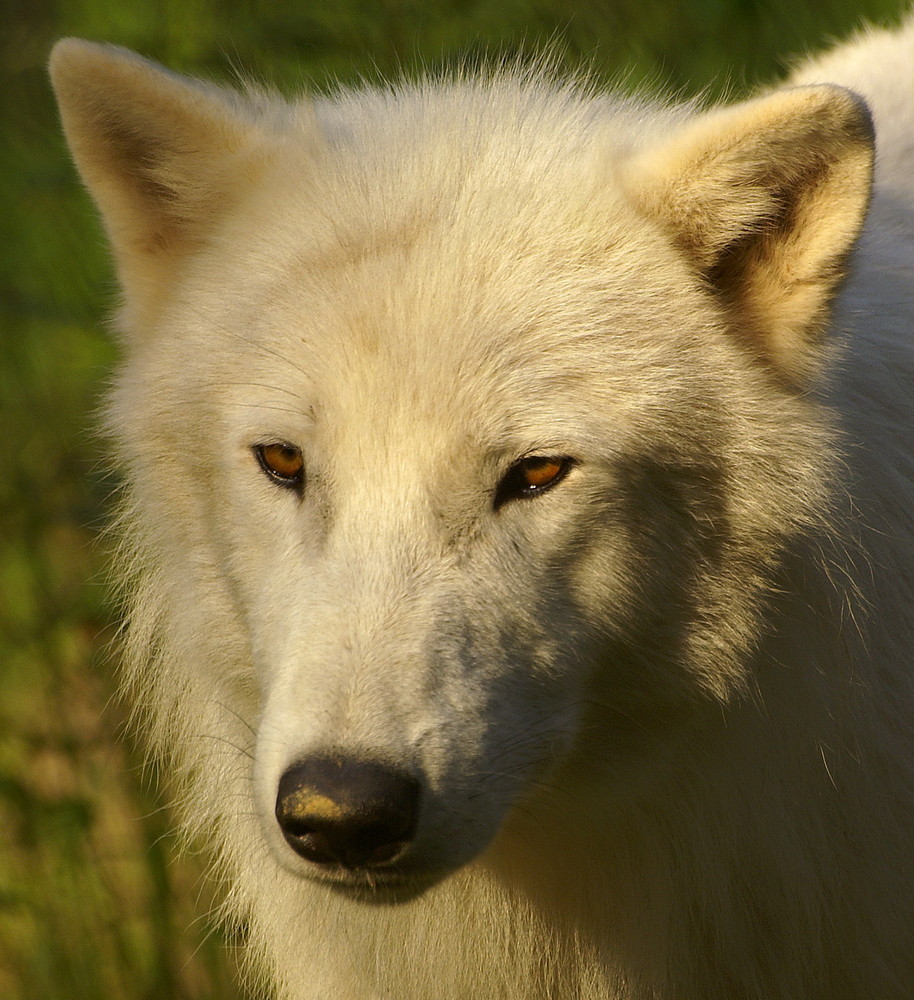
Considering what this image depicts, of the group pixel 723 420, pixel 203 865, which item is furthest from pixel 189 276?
pixel 203 865

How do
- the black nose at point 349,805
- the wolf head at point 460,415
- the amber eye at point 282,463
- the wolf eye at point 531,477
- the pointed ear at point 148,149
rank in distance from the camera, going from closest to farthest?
1. the black nose at point 349,805
2. the wolf head at point 460,415
3. the wolf eye at point 531,477
4. the amber eye at point 282,463
5. the pointed ear at point 148,149

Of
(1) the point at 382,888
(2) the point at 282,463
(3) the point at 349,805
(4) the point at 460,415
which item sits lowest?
(1) the point at 382,888

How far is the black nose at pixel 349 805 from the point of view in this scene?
7.20 feet

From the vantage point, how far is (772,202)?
8.70 ft

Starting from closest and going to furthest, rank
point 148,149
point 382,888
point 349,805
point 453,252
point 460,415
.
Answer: point 349,805, point 382,888, point 460,415, point 453,252, point 148,149

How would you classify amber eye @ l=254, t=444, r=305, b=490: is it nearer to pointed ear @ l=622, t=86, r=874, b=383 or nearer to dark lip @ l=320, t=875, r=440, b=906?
dark lip @ l=320, t=875, r=440, b=906

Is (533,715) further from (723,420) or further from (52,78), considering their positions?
(52,78)

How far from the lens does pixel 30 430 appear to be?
4305 mm

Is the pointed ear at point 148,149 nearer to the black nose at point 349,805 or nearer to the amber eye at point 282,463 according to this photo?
the amber eye at point 282,463

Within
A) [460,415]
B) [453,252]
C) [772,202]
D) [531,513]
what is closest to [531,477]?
[531,513]

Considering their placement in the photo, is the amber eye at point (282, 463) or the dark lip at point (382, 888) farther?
the amber eye at point (282, 463)

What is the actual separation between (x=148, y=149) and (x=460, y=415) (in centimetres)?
111

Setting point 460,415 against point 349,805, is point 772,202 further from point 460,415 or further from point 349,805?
point 349,805

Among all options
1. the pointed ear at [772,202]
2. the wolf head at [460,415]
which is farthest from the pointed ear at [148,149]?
the pointed ear at [772,202]
